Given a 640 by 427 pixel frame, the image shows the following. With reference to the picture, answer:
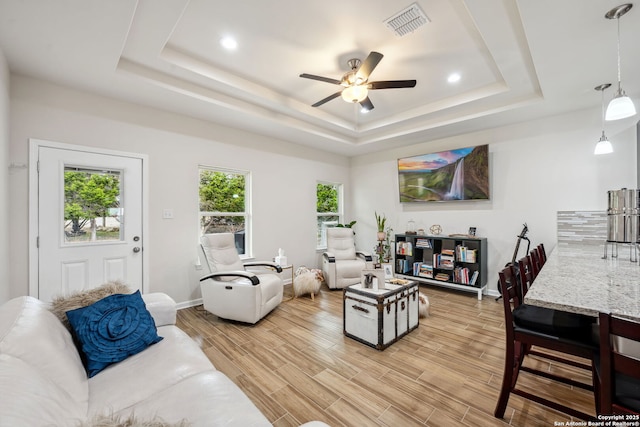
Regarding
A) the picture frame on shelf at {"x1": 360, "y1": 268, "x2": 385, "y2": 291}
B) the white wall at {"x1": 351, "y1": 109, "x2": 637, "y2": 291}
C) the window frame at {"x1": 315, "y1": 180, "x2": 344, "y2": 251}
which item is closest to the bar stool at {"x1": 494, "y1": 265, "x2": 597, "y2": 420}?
the picture frame on shelf at {"x1": 360, "y1": 268, "x2": 385, "y2": 291}

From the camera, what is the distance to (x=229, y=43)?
2520mm

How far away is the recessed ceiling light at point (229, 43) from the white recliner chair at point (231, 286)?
225 cm

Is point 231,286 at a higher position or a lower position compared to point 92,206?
lower

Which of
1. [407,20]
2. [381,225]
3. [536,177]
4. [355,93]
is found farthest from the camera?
[381,225]

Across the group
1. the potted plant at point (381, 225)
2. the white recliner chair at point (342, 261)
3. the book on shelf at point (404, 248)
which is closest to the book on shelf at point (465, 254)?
the book on shelf at point (404, 248)

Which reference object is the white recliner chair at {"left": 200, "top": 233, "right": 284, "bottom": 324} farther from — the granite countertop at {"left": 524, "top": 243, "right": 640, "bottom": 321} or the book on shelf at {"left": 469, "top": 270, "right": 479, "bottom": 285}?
the book on shelf at {"left": 469, "top": 270, "right": 479, "bottom": 285}

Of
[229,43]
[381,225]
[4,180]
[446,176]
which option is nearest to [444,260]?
[381,225]

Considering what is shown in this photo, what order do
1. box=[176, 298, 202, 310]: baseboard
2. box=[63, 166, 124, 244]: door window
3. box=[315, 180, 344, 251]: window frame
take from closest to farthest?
box=[63, 166, 124, 244]: door window, box=[176, 298, 202, 310]: baseboard, box=[315, 180, 344, 251]: window frame

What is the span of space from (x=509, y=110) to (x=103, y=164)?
508 cm

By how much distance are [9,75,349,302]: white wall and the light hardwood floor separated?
3.52 ft

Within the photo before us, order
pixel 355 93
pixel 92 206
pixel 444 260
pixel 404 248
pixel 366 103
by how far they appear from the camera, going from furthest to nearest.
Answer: pixel 404 248 → pixel 444 260 → pixel 92 206 → pixel 366 103 → pixel 355 93

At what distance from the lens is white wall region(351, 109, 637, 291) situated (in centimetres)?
340

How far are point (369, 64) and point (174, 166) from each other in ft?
9.25

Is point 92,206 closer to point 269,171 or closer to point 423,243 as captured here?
point 269,171
